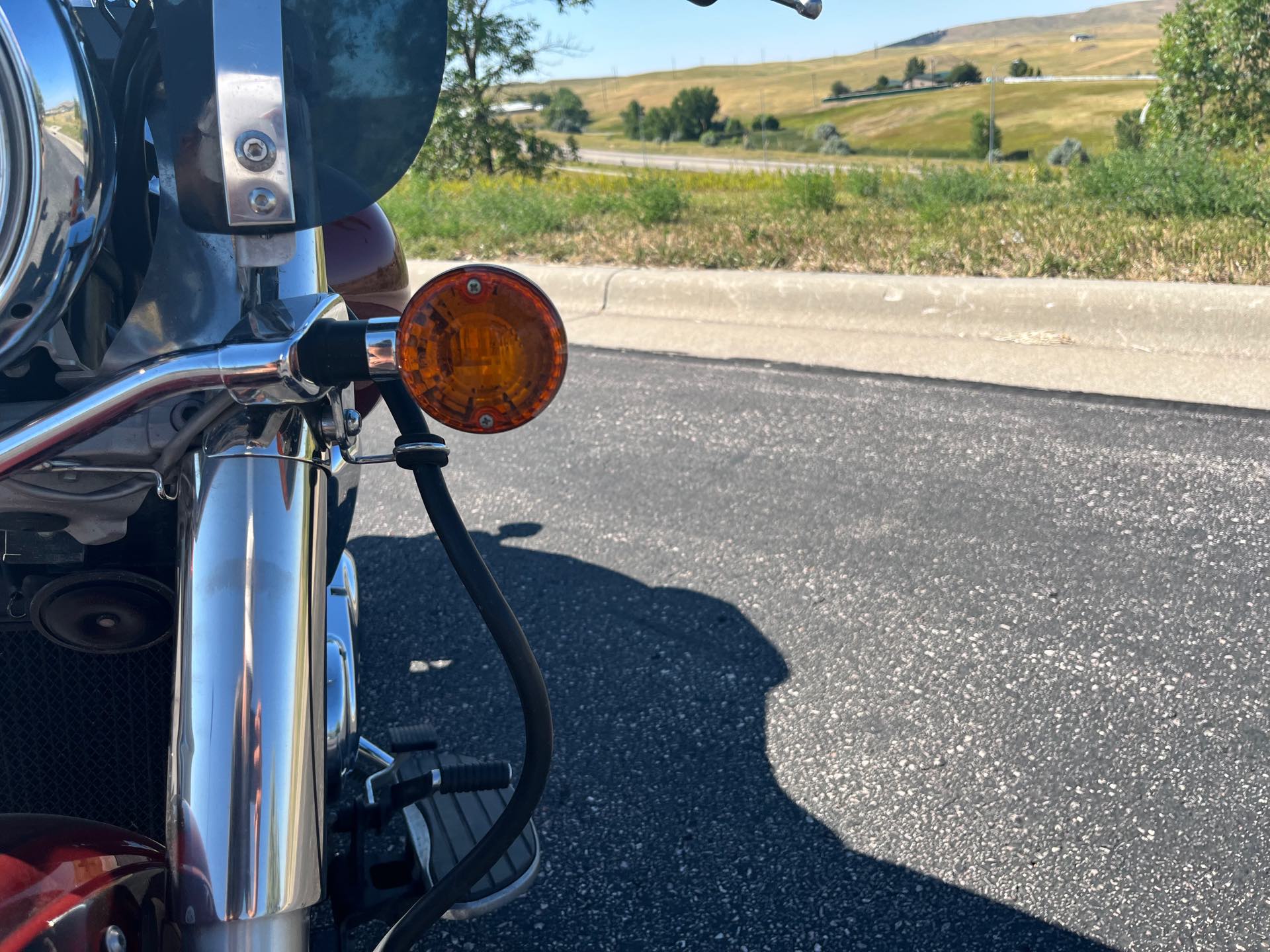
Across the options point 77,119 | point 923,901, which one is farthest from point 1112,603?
point 77,119

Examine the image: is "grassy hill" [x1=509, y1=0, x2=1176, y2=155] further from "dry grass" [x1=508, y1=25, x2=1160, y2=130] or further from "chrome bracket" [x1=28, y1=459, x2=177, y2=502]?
"chrome bracket" [x1=28, y1=459, x2=177, y2=502]

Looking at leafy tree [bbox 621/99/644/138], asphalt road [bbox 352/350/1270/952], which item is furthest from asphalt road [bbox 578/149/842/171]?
asphalt road [bbox 352/350/1270/952]

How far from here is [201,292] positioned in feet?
4.25

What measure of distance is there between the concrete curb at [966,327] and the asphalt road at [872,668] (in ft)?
1.22

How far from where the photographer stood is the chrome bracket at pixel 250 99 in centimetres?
108

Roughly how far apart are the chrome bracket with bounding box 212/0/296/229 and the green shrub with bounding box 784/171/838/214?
7923 millimetres

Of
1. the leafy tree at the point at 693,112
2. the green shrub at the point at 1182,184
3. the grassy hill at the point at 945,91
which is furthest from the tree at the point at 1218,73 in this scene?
the leafy tree at the point at 693,112

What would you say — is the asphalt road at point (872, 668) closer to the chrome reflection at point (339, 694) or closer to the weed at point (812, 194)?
the chrome reflection at point (339, 694)

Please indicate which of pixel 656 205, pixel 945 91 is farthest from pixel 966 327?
pixel 945 91

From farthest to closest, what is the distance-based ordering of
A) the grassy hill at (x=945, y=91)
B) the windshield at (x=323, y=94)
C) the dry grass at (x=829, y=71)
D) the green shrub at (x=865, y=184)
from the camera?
1. the dry grass at (x=829, y=71)
2. the grassy hill at (x=945, y=91)
3. the green shrub at (x=865, y=184)
4. the windshield at (x=323, y=94)

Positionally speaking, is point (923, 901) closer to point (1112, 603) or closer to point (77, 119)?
point (1112, 603)

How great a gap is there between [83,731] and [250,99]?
923mm

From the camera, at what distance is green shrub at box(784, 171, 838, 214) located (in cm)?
876

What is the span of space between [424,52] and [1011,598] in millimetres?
2398
